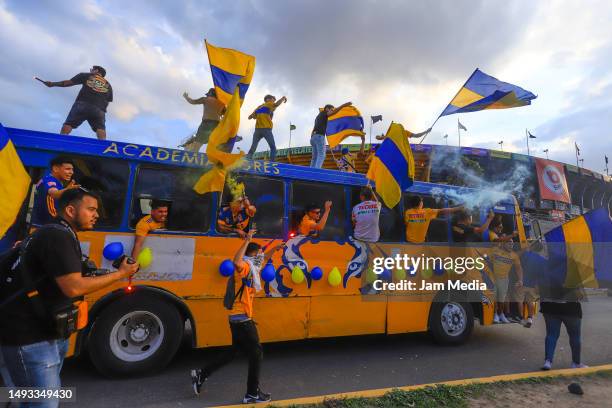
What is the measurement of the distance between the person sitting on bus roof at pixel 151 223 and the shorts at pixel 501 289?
6.04 m

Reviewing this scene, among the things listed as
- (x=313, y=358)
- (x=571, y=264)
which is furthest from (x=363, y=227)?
(x=571, y=264)

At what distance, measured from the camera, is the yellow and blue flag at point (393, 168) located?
18.8 ft

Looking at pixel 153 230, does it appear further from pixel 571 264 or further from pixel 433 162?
pixel 433 162

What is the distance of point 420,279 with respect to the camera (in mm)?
6109

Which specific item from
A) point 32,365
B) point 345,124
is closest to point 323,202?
point 32,365

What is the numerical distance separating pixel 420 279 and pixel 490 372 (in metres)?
1.66

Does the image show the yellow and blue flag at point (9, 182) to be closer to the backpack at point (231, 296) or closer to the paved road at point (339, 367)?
the paved road at point (339, 367)

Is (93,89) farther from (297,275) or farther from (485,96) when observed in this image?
(485,96)

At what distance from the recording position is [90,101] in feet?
20.7

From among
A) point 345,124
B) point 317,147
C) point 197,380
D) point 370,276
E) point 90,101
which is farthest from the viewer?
point 345,124

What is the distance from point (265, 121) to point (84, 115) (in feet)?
12.1

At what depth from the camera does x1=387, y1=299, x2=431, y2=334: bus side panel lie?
5824 millimetres

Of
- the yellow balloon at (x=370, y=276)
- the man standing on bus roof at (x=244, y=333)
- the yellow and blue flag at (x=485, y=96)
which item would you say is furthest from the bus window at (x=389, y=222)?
the man standing on bus roof at (x=244, y=333)

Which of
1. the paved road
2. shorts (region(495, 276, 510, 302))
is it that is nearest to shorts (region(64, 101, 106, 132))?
the paved road
